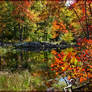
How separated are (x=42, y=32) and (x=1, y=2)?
910cm

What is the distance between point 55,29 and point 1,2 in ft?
36.5

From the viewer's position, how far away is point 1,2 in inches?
930

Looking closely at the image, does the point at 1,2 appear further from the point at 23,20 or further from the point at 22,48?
the point at 22,48

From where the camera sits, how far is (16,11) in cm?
2256

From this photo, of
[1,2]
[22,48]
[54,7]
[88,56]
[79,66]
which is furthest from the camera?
[54,7]

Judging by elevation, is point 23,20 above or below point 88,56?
above

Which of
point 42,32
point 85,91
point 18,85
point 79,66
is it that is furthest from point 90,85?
point 42,32

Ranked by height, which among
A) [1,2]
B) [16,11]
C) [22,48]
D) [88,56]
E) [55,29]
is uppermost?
[1,2]

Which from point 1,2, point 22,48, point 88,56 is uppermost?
point 1,2

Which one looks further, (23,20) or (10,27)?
(10,27)

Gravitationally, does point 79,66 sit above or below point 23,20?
below

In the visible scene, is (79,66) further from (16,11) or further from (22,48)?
(16,11)

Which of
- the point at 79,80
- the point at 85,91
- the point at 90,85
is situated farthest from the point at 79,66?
the point at 85,91

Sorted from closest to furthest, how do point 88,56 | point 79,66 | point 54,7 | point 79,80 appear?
1. point 79,80
2. point 79,66
3. point 88,56
4. point 54,7
